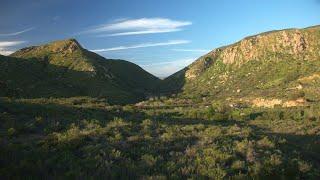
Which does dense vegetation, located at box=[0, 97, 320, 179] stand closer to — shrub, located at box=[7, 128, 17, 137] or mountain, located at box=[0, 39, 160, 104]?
shrub, located at box=[7, 128, 17, 137]

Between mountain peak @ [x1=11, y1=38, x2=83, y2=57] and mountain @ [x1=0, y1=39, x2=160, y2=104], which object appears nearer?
mountain @ [x1=0, y1=39, x2=160, y2=104]

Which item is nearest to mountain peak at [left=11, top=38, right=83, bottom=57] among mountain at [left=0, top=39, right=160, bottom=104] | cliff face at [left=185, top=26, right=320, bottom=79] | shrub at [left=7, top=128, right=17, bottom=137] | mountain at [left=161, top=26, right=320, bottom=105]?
mountain at [left=0, top=39, right=160, bottom=104]

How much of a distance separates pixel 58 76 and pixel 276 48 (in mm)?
75388

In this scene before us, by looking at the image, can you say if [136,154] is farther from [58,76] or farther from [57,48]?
[57,48]

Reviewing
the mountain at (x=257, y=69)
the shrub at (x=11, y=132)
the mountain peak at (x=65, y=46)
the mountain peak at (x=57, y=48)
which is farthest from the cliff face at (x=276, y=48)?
the shrub at (x=11, y=132)

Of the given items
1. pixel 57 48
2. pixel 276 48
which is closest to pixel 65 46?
pixel 57 48

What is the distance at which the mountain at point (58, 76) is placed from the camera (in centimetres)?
7530

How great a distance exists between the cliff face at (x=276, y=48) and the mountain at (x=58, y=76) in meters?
53.5

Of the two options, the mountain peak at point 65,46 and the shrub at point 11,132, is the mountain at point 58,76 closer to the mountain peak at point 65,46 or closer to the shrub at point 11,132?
the mountain peak at point 65,46

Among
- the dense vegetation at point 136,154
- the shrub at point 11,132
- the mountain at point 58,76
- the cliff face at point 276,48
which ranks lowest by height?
the dense vegetation at point 136,154

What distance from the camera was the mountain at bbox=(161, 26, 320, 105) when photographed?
111250 millimetres

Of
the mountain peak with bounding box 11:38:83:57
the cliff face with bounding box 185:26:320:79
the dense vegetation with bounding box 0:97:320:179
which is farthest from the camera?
the cliff face with bounding box 185:26:320:79

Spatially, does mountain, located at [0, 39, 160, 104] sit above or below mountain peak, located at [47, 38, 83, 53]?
below

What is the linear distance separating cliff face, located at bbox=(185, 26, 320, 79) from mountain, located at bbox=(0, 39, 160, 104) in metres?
53.5
